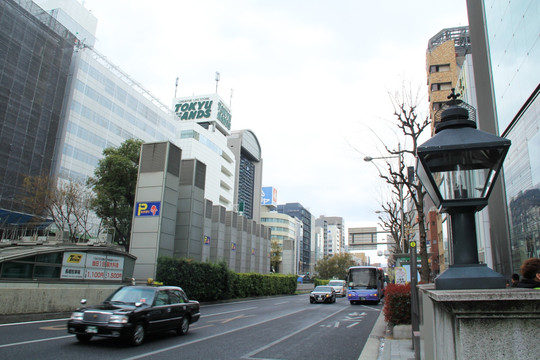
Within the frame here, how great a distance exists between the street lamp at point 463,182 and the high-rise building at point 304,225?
5699 inches

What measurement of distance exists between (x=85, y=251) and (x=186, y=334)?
8397mm

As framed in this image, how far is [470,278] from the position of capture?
9.61 feet

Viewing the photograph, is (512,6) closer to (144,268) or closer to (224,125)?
(144,268)

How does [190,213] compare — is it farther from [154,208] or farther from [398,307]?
[398,307]

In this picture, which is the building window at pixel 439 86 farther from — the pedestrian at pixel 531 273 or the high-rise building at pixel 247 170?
the high-rise building at pixel 247 170

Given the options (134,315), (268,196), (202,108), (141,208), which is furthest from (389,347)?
(268,196)

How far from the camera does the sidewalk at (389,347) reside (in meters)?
8.68

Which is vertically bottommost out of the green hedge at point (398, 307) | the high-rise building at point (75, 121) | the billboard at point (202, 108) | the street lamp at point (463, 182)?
the green hedge at point (398, 307)

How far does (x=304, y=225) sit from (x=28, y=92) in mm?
125024

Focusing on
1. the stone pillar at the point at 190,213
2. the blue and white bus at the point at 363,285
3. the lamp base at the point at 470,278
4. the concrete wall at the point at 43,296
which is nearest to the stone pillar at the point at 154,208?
the stone pillar at the point at 190,213

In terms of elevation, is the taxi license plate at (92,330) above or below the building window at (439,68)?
below

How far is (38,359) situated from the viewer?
24.8 ft

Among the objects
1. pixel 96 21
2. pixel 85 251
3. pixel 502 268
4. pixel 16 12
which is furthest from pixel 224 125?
pixel 502 268

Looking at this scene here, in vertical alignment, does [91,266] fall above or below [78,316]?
above
